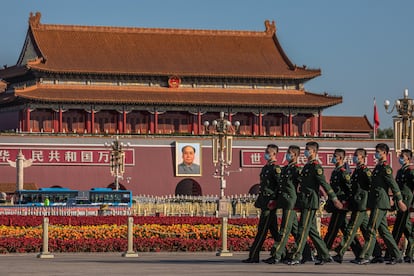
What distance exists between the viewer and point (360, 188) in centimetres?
2098

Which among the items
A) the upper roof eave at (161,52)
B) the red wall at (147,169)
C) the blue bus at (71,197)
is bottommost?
the blue bus at (71,197)

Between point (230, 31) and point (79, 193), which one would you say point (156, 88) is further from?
point (79, 193)

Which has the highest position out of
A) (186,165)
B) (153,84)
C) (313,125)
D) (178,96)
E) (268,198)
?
(153,84)

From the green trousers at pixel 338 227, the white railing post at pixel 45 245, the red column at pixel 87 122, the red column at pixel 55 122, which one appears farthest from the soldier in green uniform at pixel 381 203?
the red column at pixel 87 122

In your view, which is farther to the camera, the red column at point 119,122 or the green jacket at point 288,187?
the red column at point 119,122

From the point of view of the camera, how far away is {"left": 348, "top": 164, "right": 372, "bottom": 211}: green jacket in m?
20.8

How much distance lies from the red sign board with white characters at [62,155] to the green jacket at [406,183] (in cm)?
4495

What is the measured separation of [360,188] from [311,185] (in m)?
1.08

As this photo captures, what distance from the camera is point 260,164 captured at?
6931 centimetres

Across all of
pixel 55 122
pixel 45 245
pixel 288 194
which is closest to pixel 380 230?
pixel 288 194

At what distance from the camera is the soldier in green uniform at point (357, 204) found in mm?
20797

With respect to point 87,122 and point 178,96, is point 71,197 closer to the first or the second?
point 87,122

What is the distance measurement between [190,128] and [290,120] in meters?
5.83

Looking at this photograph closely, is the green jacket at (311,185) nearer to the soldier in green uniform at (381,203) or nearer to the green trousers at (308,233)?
the green trousers at (308,233)
